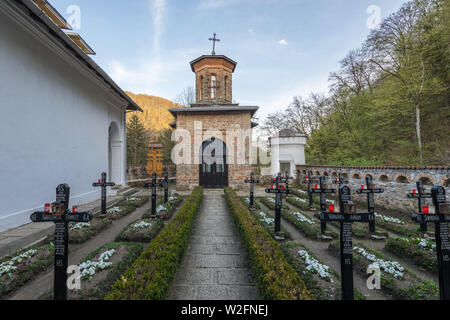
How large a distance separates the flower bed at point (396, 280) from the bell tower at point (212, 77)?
12.9 m

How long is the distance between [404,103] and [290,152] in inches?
304

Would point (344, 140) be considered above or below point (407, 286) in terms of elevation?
above

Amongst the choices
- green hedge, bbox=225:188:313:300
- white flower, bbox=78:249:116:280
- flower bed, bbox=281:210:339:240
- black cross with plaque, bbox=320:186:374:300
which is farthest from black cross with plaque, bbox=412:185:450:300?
white flower, bbox=78:249:116:280

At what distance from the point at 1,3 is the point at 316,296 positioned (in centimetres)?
928

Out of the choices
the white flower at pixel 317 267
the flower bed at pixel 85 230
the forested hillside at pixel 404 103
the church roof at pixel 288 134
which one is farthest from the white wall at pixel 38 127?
the forested hillside at pixel 404 103

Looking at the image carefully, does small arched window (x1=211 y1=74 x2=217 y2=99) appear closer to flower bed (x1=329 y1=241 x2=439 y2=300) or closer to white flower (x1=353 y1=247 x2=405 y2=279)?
flower bed (x1=329 y1=241 x2=439 y2=300)

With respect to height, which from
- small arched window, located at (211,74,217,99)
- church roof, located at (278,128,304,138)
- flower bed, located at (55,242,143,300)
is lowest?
flower bed, located at (55,242,143,300)

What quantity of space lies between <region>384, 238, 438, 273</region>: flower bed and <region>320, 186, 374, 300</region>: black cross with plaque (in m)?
2.23

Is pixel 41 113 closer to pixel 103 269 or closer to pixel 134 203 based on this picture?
pixel 134 203

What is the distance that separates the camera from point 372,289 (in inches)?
124

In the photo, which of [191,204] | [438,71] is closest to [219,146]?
[191,204]

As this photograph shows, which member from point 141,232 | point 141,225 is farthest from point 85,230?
point 141,232

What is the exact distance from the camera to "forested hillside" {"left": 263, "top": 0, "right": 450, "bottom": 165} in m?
10.6
